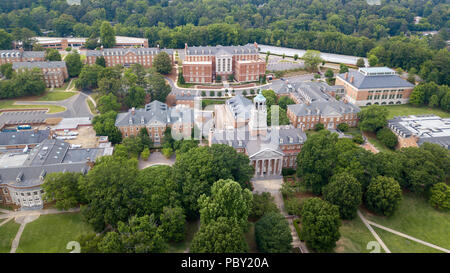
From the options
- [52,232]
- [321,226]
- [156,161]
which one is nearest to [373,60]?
[156,161]

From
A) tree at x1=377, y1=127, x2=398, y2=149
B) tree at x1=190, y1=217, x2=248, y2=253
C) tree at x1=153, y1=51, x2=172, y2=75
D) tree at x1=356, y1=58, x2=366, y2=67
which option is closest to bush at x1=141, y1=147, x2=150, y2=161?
tree at x1=190, y1=217, x2=248, y2=253

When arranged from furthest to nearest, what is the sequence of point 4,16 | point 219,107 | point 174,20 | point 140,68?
point 174,20 < point 4,16 < point 140,68 < point 219,107

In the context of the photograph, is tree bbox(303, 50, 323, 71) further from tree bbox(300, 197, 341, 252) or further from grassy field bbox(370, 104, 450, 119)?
tree bbox(300, 197, 341, 252)

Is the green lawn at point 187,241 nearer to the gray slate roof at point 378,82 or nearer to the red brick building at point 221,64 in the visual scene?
the gray slate roof at point 378,82

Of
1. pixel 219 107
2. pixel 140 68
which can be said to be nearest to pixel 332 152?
pixel 219 107

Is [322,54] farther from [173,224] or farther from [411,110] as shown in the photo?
[173,224]

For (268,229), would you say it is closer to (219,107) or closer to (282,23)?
(219,107)

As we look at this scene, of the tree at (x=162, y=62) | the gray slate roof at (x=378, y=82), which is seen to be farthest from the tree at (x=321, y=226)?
the tree at (x=162, y=62)
